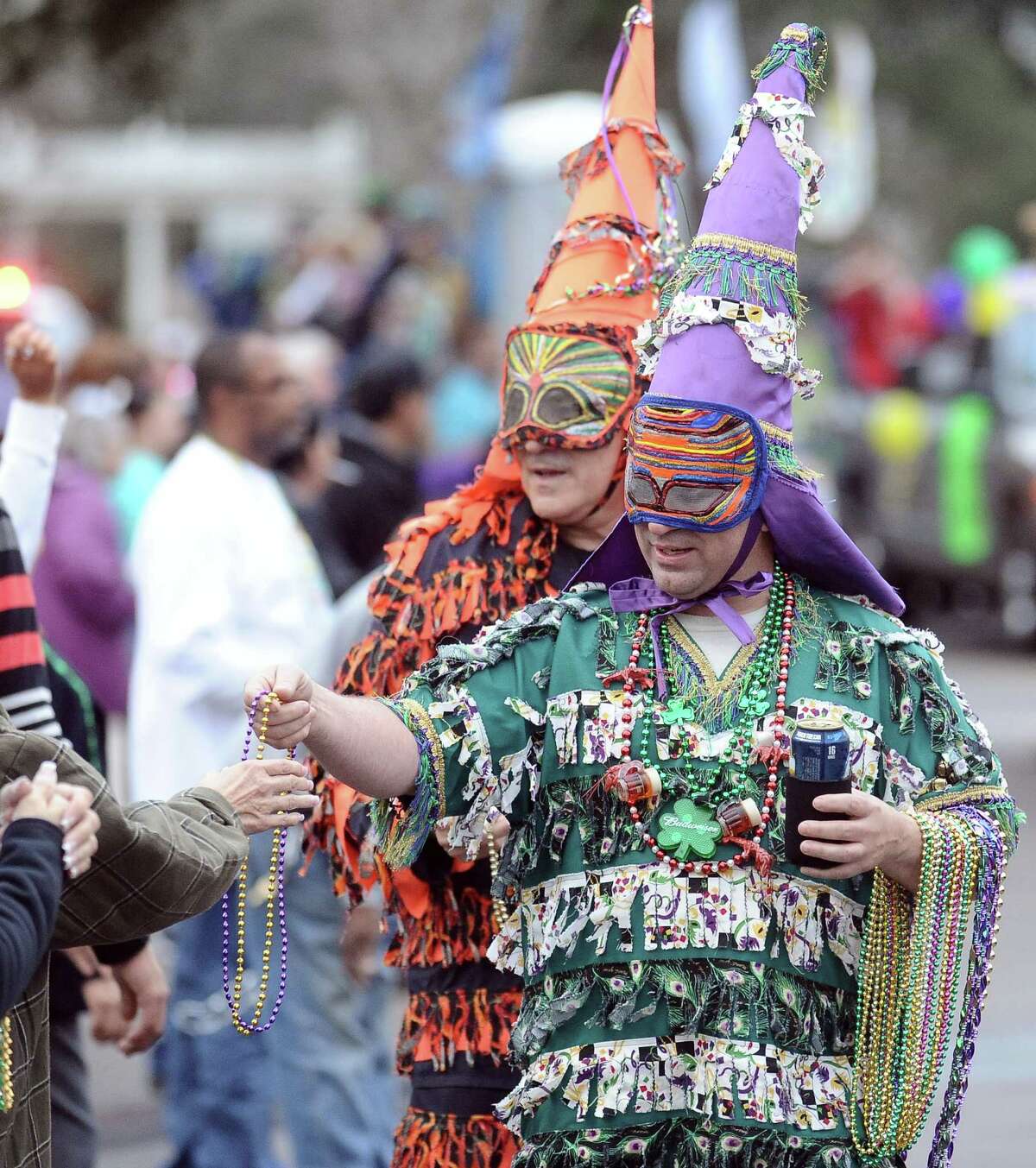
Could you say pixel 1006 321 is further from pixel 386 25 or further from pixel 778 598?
pixel 778 598

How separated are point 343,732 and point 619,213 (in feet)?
5.24

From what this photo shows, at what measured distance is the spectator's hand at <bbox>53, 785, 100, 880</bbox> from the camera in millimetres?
2852

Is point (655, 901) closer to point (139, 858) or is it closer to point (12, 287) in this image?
point (139, 858)

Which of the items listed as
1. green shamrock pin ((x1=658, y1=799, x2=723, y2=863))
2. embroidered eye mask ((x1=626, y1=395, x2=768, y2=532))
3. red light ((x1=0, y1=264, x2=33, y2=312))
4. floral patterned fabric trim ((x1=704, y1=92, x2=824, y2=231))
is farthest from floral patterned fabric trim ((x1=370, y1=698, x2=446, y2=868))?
red light ((x1=0, y1=264, x2=33, y2=312))

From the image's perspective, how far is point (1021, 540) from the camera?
13.9 metres

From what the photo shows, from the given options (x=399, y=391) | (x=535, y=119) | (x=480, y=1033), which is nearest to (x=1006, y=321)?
(x=535, y=119)

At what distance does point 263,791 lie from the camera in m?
3.36

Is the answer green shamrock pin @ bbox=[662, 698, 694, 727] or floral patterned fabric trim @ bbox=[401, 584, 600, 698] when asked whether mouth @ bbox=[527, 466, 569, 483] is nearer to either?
floral patterned fabric trim @ bbox=[401, 584, 600, 698]

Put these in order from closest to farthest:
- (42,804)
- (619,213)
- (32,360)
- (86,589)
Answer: (42,804)
(619,213)
(32,360)
(86,589)

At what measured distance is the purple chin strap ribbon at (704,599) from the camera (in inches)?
134

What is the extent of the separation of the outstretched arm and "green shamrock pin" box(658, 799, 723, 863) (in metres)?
0.39

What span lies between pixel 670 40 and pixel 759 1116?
23.0 meters

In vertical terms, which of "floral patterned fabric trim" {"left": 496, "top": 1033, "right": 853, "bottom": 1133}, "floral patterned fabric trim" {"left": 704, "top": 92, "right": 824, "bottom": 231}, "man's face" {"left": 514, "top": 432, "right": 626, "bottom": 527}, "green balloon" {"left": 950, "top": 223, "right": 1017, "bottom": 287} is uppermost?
"green balloon" {"left": 950, "top": 223, "right": 1017, "bottom": 287}

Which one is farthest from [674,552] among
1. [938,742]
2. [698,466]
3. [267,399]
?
[267,399]
